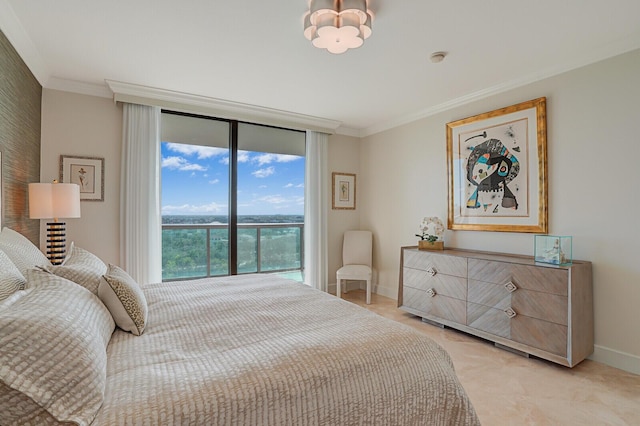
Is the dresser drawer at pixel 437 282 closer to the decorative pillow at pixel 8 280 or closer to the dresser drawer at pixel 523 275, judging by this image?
the dresser drawer at pixel 523 275

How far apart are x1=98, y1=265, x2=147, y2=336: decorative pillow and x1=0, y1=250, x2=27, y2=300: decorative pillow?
1.00 feet

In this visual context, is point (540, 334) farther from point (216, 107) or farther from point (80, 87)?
point (80, 87)

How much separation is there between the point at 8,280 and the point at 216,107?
124 inches

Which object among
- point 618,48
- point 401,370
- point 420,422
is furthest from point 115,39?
point 618,48

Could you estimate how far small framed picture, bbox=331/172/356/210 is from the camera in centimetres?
509

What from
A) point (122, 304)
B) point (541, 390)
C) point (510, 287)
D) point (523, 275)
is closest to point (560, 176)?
point (523, 275)

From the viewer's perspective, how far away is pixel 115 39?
8.31 ft

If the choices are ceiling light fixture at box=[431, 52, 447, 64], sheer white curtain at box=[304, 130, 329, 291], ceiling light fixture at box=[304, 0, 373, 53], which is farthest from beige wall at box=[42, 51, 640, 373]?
ceiling light fixture at box=[304, 0, 373, 53]

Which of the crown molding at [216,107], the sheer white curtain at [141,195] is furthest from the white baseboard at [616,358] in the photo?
the sheer white curtain at [141,195]

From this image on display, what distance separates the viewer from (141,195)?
362 cm

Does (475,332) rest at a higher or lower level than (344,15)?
lower

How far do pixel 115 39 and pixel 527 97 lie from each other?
12.3 ft

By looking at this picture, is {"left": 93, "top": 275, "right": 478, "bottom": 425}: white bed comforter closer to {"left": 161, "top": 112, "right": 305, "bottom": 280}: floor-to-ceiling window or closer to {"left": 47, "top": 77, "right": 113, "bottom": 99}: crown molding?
{"left": 161, "top": 112, "right": 305, "bottom": 280}: floor-to-ceiling window

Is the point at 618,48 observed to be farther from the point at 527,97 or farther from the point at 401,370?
the point at 401,370
